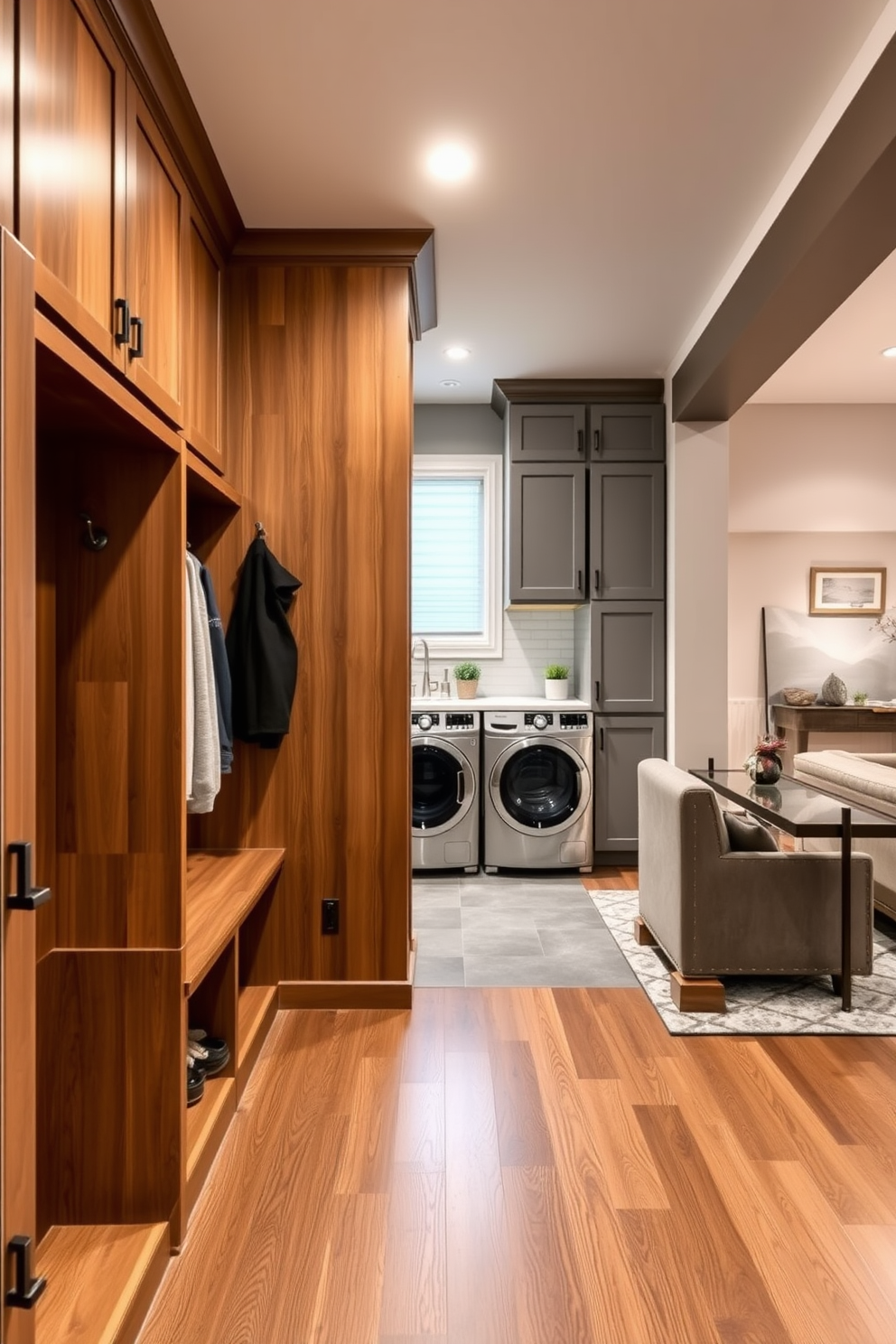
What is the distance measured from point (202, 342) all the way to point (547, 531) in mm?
2627

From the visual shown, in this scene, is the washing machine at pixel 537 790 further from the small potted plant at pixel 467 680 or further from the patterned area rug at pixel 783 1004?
the patterned area rug at pixel 783 1004

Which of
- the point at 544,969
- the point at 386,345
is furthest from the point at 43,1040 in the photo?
the point at 386,345

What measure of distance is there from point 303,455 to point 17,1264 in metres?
2.44

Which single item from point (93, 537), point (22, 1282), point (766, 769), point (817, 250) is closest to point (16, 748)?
point (22, 1282)

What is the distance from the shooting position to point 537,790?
4.92 m

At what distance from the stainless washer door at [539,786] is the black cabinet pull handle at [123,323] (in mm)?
3360

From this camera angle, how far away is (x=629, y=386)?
4.88 metres

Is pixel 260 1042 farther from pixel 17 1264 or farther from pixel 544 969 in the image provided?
pixel 17 1264

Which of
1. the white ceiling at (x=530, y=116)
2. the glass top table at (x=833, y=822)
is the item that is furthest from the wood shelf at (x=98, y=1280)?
the white ceiling at (x=530, y=116)

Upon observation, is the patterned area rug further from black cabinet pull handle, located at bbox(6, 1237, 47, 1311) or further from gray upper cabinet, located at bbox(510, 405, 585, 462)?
gray upper cabinet, located at bbox(510, 405, 585, 462)

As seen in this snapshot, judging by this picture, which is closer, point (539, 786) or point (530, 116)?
point (530, 116)

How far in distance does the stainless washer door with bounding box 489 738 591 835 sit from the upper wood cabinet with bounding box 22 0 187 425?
297 cm

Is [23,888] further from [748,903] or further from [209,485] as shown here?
[748,903]

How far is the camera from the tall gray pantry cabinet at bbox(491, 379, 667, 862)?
488 centimetres
